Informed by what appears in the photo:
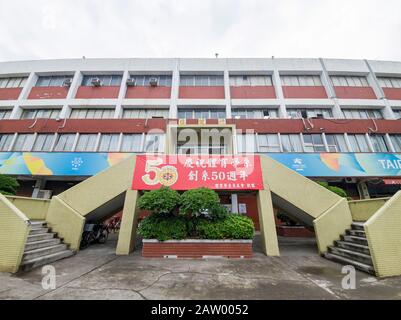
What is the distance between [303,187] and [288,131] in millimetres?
8539

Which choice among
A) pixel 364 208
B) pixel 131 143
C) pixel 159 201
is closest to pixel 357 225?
pixel 364 208

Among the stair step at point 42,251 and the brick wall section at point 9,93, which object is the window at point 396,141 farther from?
the brick wall section at point 9,93

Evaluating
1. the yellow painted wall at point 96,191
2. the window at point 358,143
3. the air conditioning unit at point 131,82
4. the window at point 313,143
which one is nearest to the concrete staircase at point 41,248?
the yellow painted wall at point 96,191

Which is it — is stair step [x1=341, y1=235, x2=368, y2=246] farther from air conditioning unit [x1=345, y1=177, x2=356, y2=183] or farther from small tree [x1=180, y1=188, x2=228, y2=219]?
air conditioning unit [x1=345, y1=177, x2=356, y2=183]

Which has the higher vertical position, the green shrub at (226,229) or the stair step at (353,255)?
the green shrub at (226,229)

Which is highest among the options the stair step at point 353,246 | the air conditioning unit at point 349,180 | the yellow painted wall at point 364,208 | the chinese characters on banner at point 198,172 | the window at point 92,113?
the window at point 92,113

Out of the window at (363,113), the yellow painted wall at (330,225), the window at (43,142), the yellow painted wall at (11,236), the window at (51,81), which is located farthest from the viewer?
the window at (51,81)

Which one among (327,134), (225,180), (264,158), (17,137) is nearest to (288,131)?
(327,134)

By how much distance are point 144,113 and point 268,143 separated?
11.1 metres

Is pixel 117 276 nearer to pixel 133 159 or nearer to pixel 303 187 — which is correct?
pixel 133 159

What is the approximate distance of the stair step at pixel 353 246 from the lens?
5957 mm

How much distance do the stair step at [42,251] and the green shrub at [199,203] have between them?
4.44 metres

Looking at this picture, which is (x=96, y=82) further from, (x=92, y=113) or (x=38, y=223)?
(x=38, y=223)

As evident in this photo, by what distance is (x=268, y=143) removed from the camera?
15352mm
